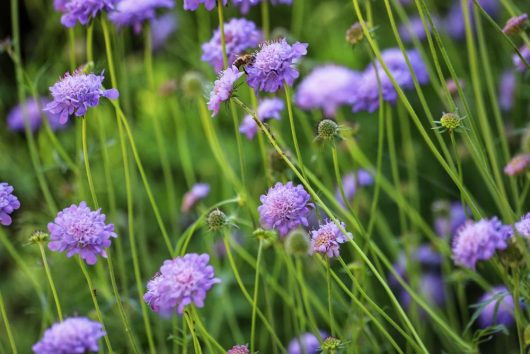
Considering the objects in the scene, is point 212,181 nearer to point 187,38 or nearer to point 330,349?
point 187,38

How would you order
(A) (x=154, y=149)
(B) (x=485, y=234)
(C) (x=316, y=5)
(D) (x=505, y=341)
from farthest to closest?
(C) (x=316, y=5), (A) (x=154, y=149), (D) (x=505, y=341), (B) (x=485, y=234)

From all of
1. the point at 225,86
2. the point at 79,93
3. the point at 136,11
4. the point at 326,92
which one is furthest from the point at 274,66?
the point at 326,92

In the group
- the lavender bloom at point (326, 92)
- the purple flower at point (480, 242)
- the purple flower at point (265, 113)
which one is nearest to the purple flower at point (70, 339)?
the purple flower at point (480, 242)

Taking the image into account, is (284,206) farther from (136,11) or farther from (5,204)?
(136,11)

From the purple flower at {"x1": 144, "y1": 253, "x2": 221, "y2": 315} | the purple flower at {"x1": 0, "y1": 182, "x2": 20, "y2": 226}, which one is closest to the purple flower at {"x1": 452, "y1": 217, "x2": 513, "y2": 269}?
the purple flower at {"x1": 144, "y1": 253, "x2": 221, "y2": 315}

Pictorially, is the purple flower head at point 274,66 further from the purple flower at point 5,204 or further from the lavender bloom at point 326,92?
the lavender bloom at point 326,92

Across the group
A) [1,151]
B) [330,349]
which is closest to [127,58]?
[1,151]
